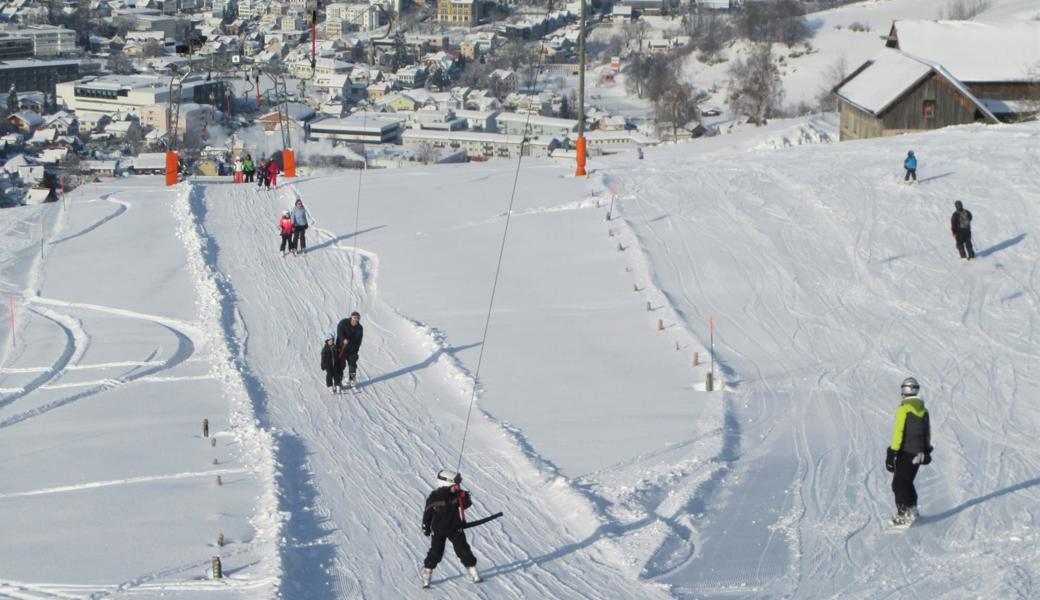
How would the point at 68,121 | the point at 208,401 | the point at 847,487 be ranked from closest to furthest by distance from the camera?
the point at 847,487
the point at 208,401
the point at 68,121

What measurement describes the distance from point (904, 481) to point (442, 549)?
369 centimetres

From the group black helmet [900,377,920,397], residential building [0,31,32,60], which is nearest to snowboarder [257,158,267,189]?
black helmet [900,377,920,397]

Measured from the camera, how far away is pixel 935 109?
39.3 meters

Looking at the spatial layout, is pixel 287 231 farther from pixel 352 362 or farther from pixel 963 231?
pixel 963 231

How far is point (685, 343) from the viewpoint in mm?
16078

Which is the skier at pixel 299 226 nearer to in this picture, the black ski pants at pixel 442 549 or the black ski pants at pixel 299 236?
the black ski pants at pixel 299 236

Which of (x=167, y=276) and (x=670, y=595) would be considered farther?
(x=167, y=276)

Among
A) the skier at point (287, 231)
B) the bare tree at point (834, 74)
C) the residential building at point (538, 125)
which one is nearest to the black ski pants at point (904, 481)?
the skier at point (287, 231)

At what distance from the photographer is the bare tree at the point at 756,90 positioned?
6300 centimetres

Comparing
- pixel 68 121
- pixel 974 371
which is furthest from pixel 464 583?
pixel 68 121

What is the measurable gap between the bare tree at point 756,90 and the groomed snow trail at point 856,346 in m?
30.3

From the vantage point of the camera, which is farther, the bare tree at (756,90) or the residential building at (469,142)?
the residential building at (469,142)

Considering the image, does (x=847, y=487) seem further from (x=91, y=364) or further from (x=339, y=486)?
(x=91, y=364)

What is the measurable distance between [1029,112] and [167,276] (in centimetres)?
3010
